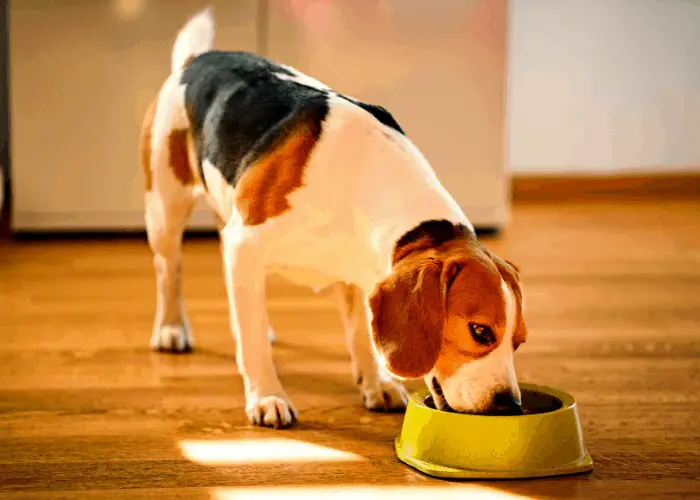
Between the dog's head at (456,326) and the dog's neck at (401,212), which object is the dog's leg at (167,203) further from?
the dog's head at (456,326)

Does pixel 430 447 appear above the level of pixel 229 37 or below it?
below

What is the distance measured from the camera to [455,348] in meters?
1.70

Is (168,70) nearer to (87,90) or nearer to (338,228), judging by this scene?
(87,90)

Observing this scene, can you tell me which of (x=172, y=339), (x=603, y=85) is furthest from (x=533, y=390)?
(x=603, y=85)

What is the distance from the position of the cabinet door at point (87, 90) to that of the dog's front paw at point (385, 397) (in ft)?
8.16

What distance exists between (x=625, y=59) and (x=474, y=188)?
181 cm

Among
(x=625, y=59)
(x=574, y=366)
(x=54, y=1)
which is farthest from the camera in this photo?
(x=625, y=59)

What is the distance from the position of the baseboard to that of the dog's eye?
4.31m

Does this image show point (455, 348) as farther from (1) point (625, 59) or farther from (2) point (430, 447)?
(1) point (625, 59)

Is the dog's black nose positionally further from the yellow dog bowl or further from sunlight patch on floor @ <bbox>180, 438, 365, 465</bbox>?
sunlight patch on floor @ <bbox>180, 438, 365, 465</bbox>

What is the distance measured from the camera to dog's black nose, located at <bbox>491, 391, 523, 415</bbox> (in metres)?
1.70

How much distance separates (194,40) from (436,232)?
1.21 m

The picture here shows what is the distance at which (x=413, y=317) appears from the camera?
5.46ft

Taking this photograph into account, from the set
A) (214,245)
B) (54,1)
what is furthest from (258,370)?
(54,1)
